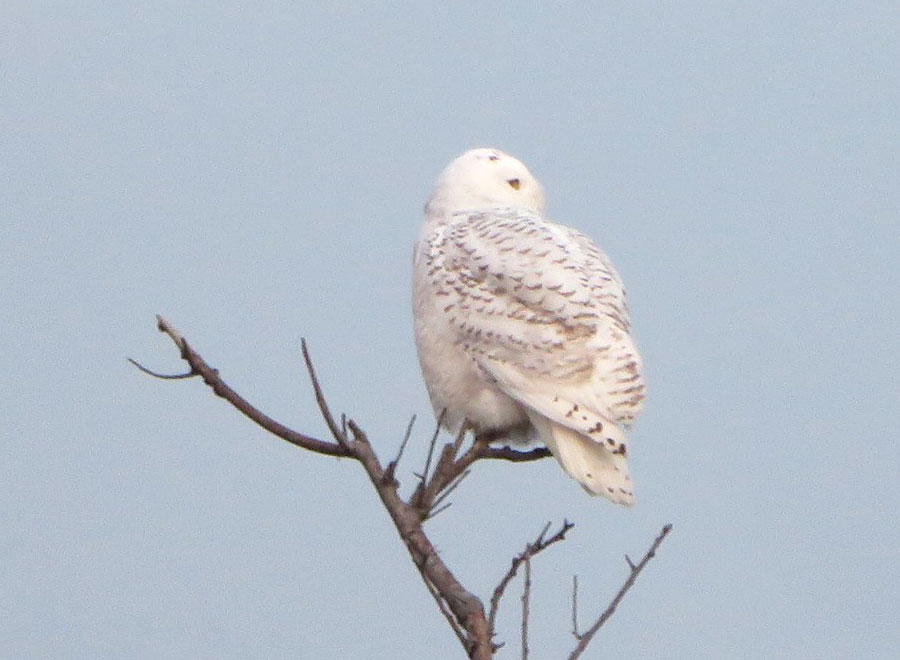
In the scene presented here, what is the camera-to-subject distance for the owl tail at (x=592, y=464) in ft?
16.7

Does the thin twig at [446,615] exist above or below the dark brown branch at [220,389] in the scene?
below

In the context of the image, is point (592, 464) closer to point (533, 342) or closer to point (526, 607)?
point (533, 342)

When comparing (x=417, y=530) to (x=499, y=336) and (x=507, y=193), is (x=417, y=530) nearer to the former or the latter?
(x=499, y=336)

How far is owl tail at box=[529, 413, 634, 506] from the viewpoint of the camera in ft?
16.7

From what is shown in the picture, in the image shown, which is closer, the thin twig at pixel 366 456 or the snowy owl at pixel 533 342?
the thin twig at pixel 366 456

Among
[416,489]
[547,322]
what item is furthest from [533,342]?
[416,489]

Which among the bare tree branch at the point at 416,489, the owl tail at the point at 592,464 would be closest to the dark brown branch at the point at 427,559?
the bare tree branch at the point at 416,489

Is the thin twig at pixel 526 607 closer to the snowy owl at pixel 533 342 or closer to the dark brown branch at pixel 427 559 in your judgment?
the dark brown branch at pixel 427 559

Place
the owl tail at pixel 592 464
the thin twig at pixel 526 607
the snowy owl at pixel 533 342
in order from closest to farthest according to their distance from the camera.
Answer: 1. the thin twig at pixel 526 607
2. the owl tail at pixel 592 464
3. the snowy owl at pixel 533 342

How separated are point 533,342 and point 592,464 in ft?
1.54

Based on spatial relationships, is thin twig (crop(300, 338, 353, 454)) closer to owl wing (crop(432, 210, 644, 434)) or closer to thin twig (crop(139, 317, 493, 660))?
thin twig (crop(139, 317, 493, 660))

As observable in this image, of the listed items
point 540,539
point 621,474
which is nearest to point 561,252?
point 621,474

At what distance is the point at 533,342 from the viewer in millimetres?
5430

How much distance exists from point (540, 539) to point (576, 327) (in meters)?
1.64
